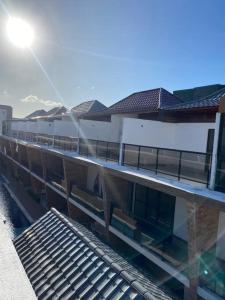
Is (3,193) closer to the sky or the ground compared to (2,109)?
closer to the ground

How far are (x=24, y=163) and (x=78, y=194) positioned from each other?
1597cm

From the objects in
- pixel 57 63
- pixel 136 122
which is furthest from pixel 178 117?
pixel 57 63

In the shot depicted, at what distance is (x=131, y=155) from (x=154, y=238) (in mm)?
3829

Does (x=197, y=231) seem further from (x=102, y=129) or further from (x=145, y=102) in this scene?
(x=102, y=129)

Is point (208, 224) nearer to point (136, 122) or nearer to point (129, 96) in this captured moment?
point (136, 122)

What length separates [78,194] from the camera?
16.7m

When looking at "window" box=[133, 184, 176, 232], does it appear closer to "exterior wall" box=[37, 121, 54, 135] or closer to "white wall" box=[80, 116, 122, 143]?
"white wall" box=[80, 116, 122, 143]

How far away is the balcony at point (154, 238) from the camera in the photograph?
31.3 ft

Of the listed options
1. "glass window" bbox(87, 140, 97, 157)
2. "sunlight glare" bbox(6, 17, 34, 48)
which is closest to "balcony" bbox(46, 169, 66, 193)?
"glass window" bbox(87, 140, 97, 157)

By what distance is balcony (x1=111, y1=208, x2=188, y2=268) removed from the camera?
953 cm

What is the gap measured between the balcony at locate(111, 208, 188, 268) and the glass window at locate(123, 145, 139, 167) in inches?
90.7

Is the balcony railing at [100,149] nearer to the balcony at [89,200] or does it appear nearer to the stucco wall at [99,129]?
the balcony at [89,200]

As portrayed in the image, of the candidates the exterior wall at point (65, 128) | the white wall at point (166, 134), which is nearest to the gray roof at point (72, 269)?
the white wall at point (166, 134)

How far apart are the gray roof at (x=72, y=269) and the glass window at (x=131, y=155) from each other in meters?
4.81
